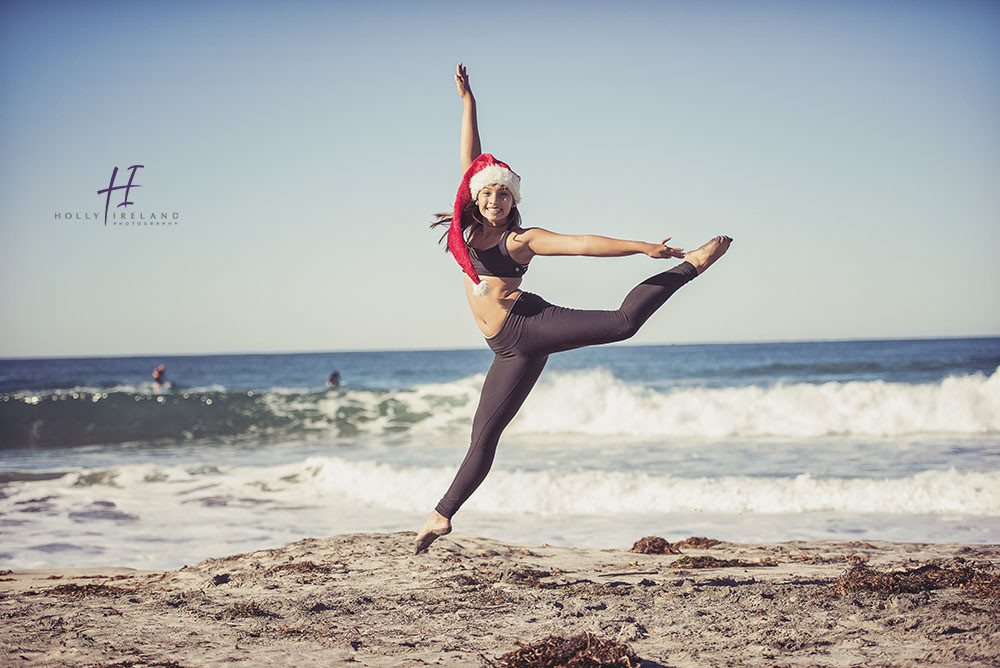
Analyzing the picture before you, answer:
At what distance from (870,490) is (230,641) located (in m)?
8.58

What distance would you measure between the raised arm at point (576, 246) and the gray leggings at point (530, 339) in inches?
9.2

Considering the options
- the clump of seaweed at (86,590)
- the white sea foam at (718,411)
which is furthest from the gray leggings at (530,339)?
the white sea foam at (718,411)

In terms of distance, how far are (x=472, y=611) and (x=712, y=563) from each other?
241 centimetres

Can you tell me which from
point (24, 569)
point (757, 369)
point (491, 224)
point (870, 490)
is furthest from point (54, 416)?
point (757, 369)

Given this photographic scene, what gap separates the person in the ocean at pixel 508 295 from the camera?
429cm

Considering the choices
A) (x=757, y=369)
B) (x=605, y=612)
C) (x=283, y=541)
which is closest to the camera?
(x=605, y=612)

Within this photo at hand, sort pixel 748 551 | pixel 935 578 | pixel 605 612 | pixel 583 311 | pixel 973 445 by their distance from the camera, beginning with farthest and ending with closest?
1. pixel 973 445
2. pixel 748 551
3. pixel 935 578
4. pixel 605 612
5. pixel 583 311

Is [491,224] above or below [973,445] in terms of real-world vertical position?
above

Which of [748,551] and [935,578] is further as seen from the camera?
[748,551]

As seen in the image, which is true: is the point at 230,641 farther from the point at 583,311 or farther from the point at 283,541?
the point at 283,541

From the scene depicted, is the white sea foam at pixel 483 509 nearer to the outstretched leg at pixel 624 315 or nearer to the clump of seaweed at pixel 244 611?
the clump of seaweed at pixel 244 611

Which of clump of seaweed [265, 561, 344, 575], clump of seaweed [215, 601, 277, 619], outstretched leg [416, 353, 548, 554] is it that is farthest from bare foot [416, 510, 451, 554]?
clump of seaweed [265, 561, 344, 575]

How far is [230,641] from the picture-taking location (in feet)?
17.2

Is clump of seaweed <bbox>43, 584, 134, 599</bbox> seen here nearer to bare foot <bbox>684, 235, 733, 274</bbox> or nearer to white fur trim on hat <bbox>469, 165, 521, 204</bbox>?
white fur trim on hat <bbox>469, 165, 521, 204</bbox>
